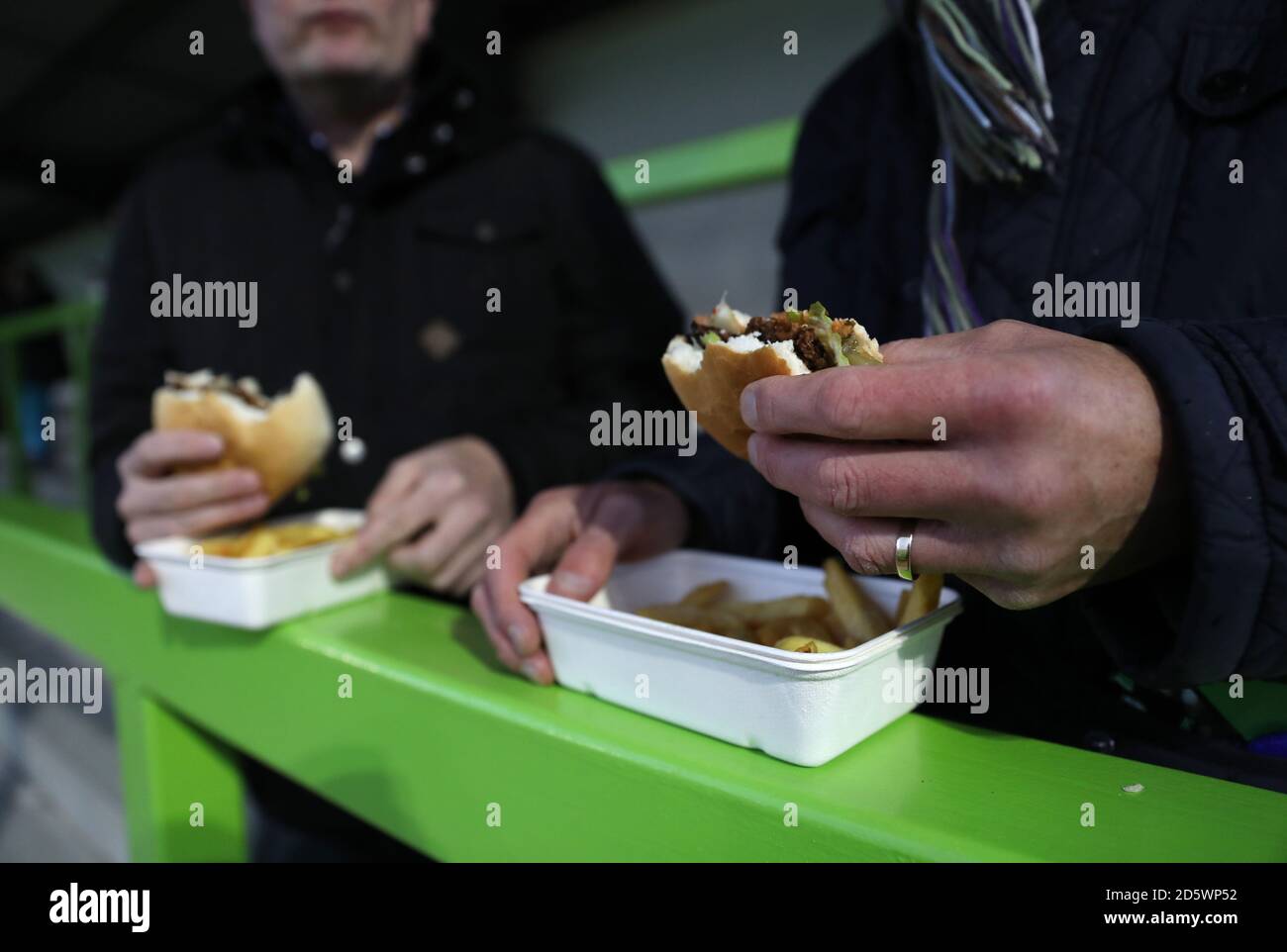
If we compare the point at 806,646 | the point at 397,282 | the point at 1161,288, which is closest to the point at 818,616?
the point at 806,646

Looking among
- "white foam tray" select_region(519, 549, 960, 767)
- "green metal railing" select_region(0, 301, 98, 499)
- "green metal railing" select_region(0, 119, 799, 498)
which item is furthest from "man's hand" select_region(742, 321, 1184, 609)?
"green metal railing" select_region(0, 301, 98, 499)

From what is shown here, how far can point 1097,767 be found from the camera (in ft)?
2.35

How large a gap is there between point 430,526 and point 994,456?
96 cm

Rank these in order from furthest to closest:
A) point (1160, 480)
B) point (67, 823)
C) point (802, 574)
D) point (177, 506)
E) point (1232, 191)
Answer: point (67, 823) → point (177, 506) → point (802, 574) → point (1232, 191) → point (1160, 480)

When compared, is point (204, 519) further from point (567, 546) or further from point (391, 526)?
point (567, 546)

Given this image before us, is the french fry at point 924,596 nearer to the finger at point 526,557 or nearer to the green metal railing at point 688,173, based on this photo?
the finger at point 526,557

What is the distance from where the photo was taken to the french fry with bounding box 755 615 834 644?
32.0 inches

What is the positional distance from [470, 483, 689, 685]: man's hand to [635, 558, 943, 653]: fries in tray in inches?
4.7

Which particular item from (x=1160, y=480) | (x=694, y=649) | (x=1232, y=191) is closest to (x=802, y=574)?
(x=694, y=649)

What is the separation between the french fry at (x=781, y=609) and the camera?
0.87 metres

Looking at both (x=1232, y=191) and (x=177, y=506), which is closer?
(x=1232, y=191)

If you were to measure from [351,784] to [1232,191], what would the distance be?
1.25m

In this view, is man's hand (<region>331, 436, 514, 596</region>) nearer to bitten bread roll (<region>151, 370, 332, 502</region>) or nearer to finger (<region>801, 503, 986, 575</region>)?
bitten bread roll (<region>151, 370, 332, 502</region>)
